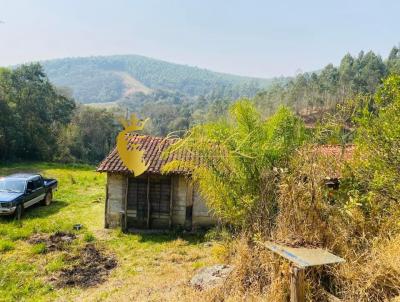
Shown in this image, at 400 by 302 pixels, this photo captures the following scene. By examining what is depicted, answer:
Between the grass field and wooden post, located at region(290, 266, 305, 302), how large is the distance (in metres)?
1.83

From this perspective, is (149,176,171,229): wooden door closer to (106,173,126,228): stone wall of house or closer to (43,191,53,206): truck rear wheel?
(106,173,126,228): stone wall of house

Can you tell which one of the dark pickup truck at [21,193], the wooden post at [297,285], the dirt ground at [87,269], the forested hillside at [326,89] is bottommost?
the dirt ground at [87,269]

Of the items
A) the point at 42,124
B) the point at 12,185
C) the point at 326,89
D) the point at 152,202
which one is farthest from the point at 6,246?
the point at 326,89

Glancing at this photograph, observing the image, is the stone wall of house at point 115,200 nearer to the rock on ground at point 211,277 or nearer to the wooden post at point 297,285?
the rock on ground at point 211,277

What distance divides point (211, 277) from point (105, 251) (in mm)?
6776

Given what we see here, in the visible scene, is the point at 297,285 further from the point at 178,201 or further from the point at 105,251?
the point at 178,201

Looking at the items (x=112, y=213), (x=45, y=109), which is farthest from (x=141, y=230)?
(x=45, y=109)

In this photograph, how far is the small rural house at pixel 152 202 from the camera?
15273 millimetres

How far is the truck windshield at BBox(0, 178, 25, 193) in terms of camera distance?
635 inches

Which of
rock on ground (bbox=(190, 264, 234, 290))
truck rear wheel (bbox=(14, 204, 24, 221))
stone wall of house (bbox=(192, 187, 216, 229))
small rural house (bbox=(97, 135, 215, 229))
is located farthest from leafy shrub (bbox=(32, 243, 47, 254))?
rock on ground (bbox=(190, 264, 234, 290))

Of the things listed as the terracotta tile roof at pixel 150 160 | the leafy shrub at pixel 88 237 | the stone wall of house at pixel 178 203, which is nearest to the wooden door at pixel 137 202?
the stone wall of house at pixel 178 203

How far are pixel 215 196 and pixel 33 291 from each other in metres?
5.56

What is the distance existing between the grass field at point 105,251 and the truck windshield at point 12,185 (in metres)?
1.22

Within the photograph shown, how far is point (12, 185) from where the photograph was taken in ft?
53.8
